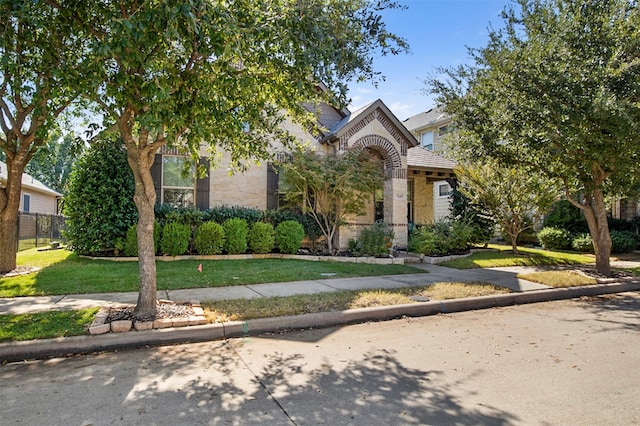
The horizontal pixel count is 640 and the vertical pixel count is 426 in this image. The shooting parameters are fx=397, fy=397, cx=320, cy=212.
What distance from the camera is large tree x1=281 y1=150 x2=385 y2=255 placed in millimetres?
12656

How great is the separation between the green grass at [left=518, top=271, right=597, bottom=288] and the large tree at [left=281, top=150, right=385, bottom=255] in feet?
17.9

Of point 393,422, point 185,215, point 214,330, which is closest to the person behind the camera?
point 393,422

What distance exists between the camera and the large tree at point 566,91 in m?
8.45

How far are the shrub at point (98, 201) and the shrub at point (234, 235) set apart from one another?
106 inches

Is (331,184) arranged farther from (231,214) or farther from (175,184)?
(175,184)

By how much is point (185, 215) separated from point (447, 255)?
896cm

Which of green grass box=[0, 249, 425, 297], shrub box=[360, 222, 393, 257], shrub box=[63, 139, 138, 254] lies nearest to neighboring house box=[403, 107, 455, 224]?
shrub box=[360, 222, 393, 257]

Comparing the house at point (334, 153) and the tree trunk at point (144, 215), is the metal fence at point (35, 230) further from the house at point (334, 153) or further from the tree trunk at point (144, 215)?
the tree trunk at point (144, 215)

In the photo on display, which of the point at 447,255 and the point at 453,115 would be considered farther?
the point at 447,255

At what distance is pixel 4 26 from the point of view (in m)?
5.47

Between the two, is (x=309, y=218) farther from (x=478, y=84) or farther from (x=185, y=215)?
(x=478, y=84)

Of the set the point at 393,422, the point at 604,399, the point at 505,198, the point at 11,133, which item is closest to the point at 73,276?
the point at 11,133

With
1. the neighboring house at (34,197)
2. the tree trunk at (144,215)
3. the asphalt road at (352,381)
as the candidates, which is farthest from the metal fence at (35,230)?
the asphalt road at (352,381)

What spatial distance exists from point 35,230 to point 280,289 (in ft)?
47.4
